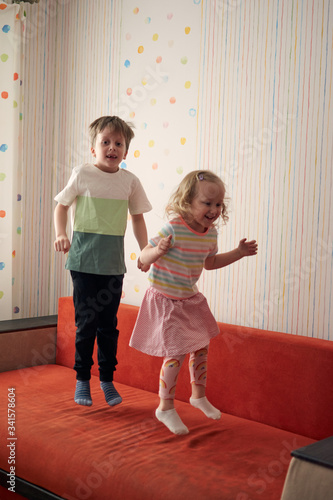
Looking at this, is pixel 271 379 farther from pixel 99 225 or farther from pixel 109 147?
pixel 109 147

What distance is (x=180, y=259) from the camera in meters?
1.77

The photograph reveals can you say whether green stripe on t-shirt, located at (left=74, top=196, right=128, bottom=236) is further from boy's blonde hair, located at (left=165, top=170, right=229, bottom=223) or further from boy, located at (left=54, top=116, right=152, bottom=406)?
boy's blonde hair, located at (left=165, top=170, right=229, bottom=223)

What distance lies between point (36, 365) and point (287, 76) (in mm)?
1709

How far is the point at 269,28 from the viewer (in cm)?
209

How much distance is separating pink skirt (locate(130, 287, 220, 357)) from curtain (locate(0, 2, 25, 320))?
4.17ft

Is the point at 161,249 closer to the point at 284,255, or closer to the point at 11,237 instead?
the point at 284,255

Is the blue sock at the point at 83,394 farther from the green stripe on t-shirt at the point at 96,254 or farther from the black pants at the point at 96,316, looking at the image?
the green stripe on t-shirt at the point at 96,254

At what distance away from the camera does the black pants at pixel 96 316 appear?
193cm

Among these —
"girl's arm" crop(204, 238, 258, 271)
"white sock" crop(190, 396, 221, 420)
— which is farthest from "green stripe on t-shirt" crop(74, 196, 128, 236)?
"white sock" crop(190, 396, 221, 420)

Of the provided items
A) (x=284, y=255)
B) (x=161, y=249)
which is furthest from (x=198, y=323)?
(x=284, y=255)

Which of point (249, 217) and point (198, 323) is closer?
point (198, 323)

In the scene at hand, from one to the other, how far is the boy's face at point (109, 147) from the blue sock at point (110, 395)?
0.80 metres

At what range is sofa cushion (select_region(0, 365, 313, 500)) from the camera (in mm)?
1430

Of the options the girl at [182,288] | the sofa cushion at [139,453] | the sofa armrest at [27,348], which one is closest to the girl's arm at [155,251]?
the girl at [182,288]
